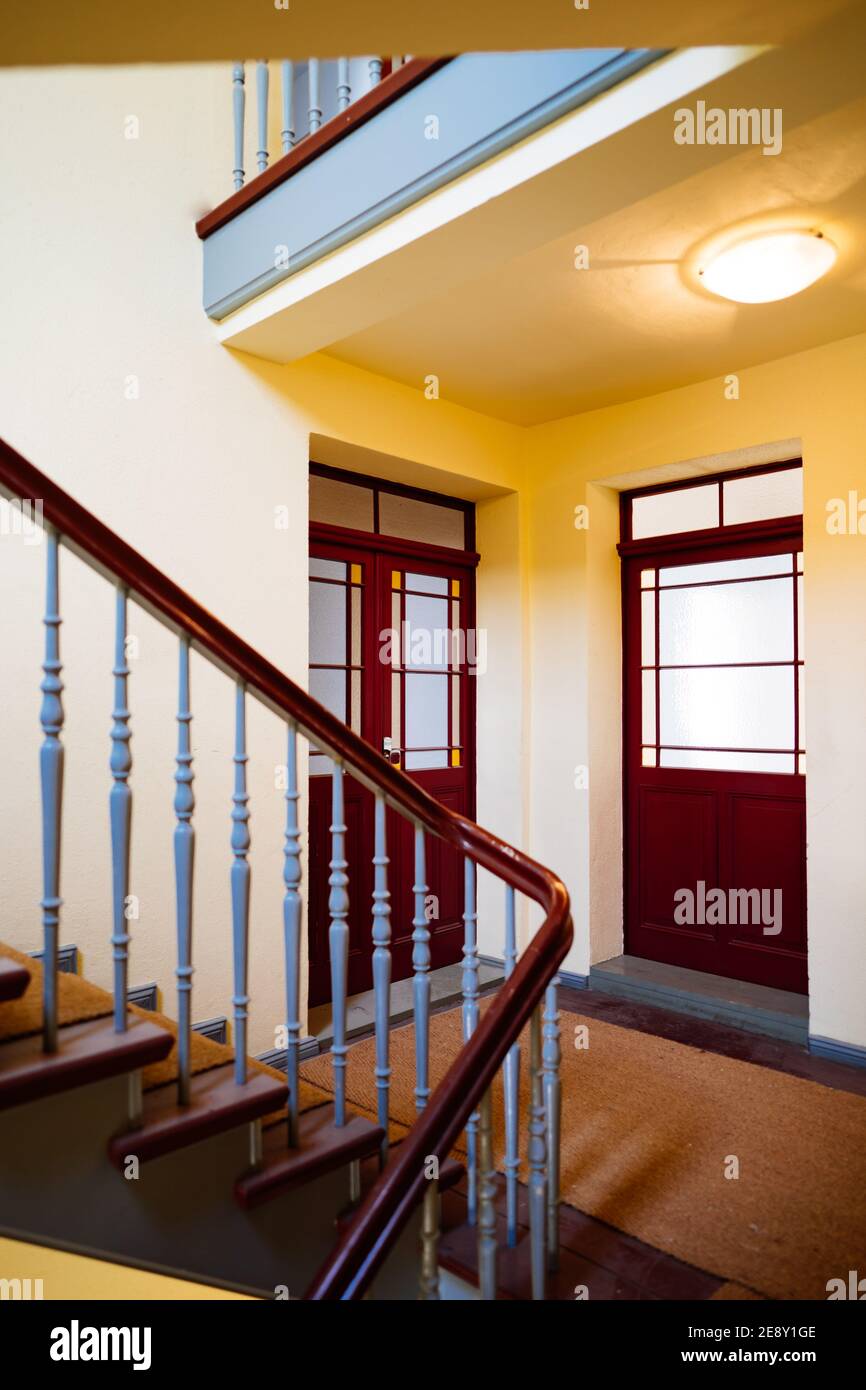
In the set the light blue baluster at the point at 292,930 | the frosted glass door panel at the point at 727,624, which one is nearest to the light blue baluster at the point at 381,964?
the light blue baluster at the point at 292,930

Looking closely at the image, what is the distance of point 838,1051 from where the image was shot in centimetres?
338

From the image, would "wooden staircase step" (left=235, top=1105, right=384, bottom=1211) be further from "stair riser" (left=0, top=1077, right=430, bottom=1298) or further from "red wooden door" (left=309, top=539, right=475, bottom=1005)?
"red wooden door" (left=309, top=539, right=475, bottom=1005)

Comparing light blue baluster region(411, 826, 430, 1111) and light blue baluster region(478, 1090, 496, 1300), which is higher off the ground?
light blue baluster region(411, 826, 430, 1111)

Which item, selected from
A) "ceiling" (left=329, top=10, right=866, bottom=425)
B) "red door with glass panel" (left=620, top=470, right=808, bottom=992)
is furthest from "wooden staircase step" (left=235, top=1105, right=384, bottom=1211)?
"red door with glass panel" (left=620, top=470, right=808, bottom=992)

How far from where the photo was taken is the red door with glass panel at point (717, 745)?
3.98m

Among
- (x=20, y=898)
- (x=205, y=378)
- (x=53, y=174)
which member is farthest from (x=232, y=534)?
(x=20, y=898)

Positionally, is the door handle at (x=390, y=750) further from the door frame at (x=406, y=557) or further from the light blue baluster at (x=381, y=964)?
the light blue baluster at (x=381, y=964)

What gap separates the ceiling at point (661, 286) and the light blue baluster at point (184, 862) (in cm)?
170

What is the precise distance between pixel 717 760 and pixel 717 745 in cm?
8

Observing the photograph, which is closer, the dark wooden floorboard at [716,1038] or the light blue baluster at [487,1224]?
the light blue baluster at [487,1224]

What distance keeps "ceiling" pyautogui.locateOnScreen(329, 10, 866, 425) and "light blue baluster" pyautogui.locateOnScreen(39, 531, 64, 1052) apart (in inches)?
66.5

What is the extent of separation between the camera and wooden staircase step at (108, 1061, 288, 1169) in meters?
1.61

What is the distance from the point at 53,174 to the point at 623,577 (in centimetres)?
317

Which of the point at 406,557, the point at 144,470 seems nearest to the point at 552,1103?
the point at 144,470
